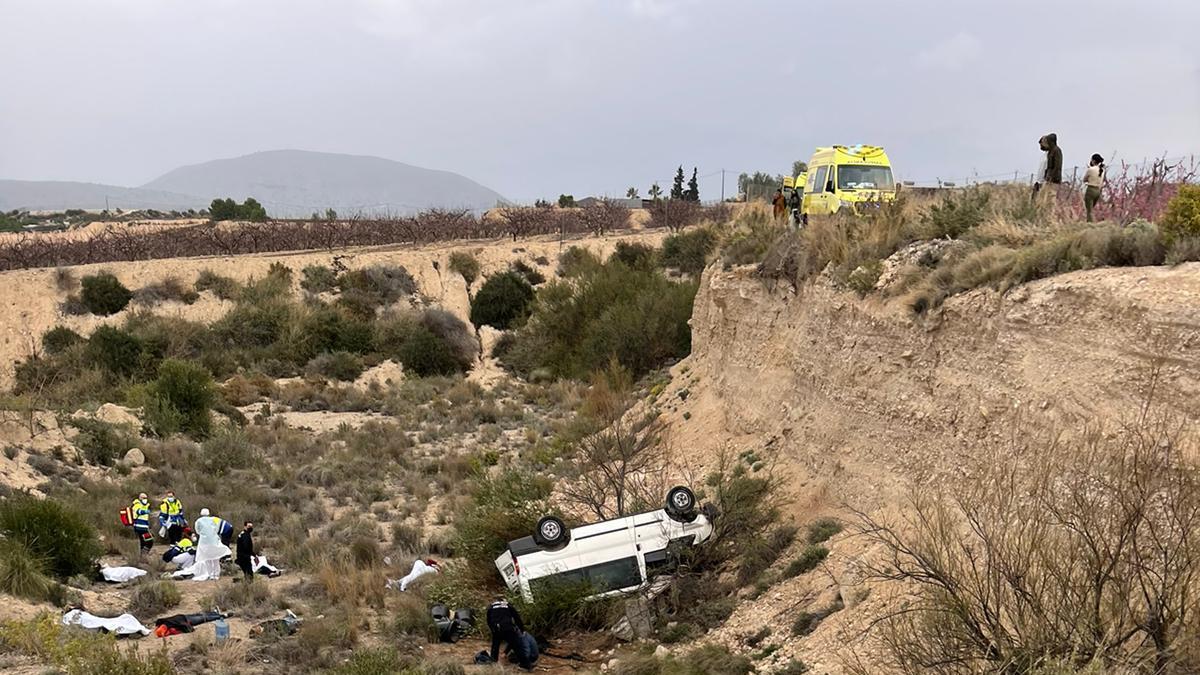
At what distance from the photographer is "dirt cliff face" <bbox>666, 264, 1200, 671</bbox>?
25.0 feet

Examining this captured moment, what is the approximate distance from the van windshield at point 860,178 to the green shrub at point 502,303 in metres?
23.3

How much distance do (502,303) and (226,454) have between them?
68.8ft

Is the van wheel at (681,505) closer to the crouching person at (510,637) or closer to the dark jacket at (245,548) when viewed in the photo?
the crouching person at (510,637)

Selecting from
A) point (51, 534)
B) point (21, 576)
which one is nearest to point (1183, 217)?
point (21, 576)

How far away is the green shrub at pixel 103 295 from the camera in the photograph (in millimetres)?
37344

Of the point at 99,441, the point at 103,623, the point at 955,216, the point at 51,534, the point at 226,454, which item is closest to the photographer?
the point at 103,623

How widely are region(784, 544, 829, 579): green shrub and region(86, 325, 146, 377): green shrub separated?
29.4 metres

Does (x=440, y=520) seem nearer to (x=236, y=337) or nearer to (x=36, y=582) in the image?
(x=36, y=582)

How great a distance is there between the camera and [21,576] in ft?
40.2

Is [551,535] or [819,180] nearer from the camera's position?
[551,535]

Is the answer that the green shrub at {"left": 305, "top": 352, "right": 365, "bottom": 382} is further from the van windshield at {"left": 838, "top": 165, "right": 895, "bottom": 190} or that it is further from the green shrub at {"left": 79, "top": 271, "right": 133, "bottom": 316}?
the van windshield at {"left": 838, "top": 165, "right": 895, "bottom": 190}

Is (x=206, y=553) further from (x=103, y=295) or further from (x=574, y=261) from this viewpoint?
(x=574, y=261)

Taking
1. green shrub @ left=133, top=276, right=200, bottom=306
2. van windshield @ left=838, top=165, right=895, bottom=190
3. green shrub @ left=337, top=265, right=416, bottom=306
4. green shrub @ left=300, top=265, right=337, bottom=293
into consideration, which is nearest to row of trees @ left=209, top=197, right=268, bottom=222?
green shrub @ left=300, top=265, right=337, bottom=293

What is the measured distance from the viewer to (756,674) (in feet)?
30.4
